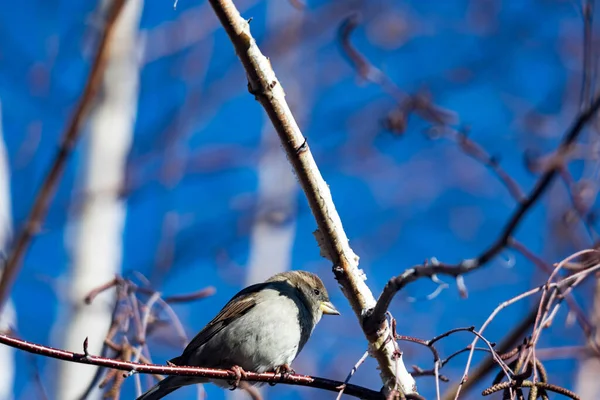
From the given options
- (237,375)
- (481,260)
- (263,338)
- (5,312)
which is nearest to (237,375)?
(237,375)

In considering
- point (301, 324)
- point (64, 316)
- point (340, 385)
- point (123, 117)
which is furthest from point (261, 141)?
point (340, 385)

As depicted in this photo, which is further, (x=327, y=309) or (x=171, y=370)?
(x=327, y=309)

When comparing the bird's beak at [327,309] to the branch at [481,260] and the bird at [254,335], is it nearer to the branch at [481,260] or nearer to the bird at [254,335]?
the bird at [254,335]

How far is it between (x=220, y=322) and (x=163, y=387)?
0.58 metres

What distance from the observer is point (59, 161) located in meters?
3.66

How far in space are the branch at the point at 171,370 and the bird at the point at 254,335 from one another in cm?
69

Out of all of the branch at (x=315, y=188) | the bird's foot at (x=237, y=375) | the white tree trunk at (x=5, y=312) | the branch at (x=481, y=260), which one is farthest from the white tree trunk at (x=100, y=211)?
the branch at (x=481, y=260)

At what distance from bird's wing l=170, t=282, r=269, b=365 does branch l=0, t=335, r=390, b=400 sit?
910 mm

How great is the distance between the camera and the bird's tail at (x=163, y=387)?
3.40 m

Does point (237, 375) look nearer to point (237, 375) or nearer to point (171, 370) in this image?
point (237, 375)

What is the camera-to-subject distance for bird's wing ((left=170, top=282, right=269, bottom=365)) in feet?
12.8

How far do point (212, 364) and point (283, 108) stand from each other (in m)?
1.93

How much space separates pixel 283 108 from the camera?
232 centimetres

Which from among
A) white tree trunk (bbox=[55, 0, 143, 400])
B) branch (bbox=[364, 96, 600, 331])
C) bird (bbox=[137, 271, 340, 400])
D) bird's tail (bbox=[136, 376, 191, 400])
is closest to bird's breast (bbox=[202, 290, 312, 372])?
bird (bbox=[137, 271, 340, 400])
